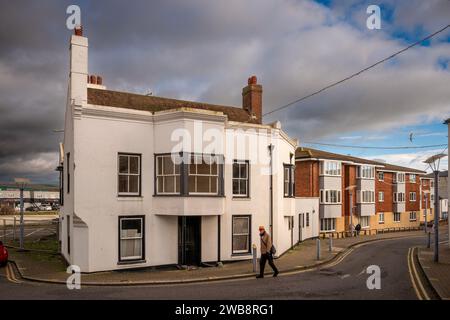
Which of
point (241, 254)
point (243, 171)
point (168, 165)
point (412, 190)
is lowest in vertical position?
point (241, 254)

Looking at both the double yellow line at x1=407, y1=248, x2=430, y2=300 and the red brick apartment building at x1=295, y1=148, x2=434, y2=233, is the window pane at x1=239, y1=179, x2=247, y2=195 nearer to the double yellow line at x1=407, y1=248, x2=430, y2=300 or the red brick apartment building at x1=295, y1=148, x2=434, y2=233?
the double yellow line at x1=407, y1=248, x2=430, y2=300

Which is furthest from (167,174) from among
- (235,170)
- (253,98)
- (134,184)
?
(253,98)

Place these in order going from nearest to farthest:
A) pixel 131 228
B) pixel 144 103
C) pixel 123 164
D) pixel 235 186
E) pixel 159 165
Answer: pixel 131 228 < pixel 123 164 < pixel 159 165 < pixel 235 186 < pixel 144 103

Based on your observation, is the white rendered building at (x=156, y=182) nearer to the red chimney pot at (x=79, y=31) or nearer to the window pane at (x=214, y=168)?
the window pane at (x=214, y=168)

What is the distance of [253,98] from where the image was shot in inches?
1016

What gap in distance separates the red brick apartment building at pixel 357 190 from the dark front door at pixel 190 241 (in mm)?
21047

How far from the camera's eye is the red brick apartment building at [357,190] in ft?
130

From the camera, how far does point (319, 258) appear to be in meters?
21.7

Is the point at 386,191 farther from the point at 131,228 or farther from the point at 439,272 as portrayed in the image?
the point at 131,228

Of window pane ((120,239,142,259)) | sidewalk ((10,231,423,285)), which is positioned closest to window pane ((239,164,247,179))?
sidewalk ((10,231,423,285))

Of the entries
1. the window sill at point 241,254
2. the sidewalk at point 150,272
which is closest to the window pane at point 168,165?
the sidewalk at point 150,272

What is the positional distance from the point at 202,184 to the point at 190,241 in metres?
2.82

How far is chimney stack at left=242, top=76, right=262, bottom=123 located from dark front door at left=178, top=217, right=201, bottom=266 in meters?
8.74
